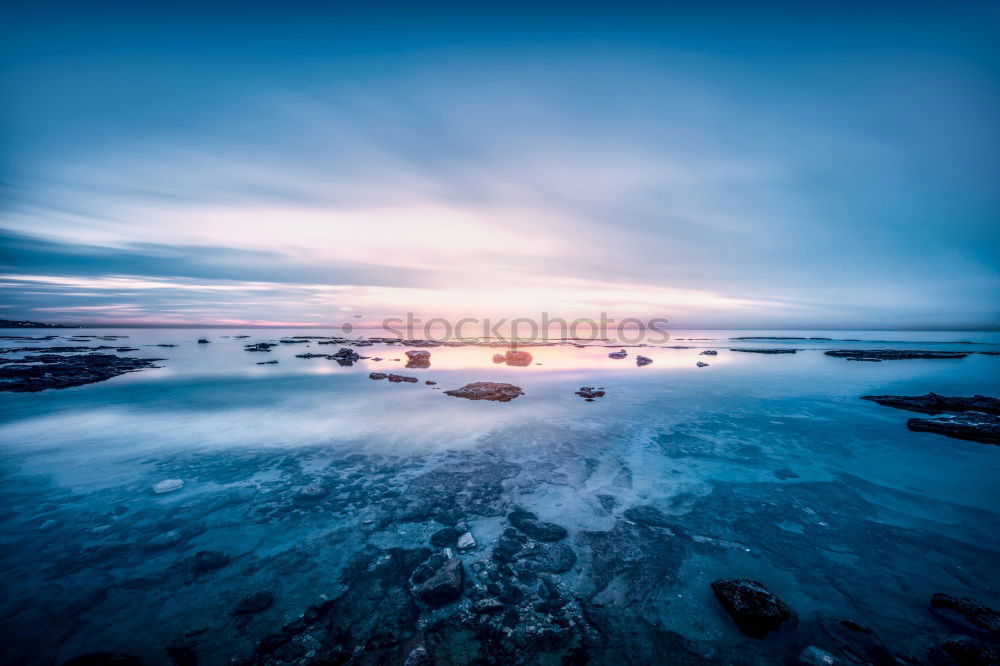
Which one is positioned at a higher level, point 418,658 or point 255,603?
point 418,658

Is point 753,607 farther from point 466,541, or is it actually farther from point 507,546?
point 466,541

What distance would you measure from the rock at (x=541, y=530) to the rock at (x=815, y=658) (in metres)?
3.71

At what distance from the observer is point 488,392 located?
21250mm

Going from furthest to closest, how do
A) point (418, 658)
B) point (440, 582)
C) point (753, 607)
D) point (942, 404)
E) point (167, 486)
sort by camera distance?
point (942, 404)
point (167, 486)
point (440, 582)
point (753, 607)
point (418, 658)

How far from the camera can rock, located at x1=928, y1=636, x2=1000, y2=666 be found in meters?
4.26

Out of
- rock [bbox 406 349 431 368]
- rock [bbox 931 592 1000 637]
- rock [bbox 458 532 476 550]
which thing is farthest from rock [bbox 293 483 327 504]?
rock [bbox 406 349 431 368]

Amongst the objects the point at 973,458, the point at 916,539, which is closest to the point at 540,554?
the point at 916,539

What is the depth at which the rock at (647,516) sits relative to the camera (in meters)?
7.71

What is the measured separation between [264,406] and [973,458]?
2953cm

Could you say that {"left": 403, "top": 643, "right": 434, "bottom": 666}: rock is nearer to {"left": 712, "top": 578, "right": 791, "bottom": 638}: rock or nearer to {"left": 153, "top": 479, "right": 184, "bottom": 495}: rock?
{"left": 712, "top": 578, "right": 791, "bottom": 638}: rock

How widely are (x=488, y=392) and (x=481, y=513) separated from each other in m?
13.2

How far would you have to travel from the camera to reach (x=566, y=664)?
4.41m

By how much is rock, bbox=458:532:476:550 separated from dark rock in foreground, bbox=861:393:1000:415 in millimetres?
25417

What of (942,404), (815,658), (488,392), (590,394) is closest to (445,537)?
(815,658)
